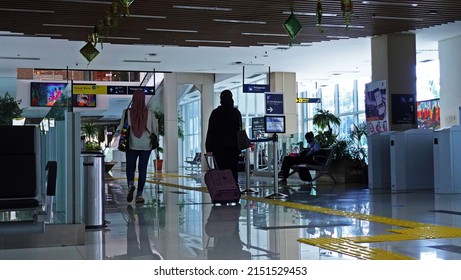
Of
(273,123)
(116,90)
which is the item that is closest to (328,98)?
(273,123)

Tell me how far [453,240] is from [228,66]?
18730 mm

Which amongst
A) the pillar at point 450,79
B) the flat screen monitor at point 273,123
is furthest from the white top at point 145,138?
the flat screen monitor at point 273,123

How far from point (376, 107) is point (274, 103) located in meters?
7.80

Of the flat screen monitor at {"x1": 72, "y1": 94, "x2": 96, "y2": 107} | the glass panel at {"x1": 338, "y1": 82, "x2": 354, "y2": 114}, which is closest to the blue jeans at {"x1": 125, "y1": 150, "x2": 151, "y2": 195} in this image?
the glass panel at {"x1": 338, "y1": 82, "x2": 354, "y2": 114}

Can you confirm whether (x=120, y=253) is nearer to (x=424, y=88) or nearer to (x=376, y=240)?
(x=376, y=240)

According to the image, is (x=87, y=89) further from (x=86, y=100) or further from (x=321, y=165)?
(x=321, y=165)

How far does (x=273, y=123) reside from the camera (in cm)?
2119

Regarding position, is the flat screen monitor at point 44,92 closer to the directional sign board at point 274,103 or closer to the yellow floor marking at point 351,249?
the directional sign board at point 274,103

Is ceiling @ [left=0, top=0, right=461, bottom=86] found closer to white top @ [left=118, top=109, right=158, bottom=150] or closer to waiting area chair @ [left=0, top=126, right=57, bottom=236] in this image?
white top @ [left=118, top=109, right=158, bottom=150]

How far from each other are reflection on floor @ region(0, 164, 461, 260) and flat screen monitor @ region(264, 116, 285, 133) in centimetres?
1173

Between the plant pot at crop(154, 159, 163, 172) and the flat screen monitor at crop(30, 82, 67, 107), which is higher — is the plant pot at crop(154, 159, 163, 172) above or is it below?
below

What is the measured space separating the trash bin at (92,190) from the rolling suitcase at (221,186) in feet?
7.25

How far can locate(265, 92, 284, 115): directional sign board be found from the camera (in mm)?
21922
